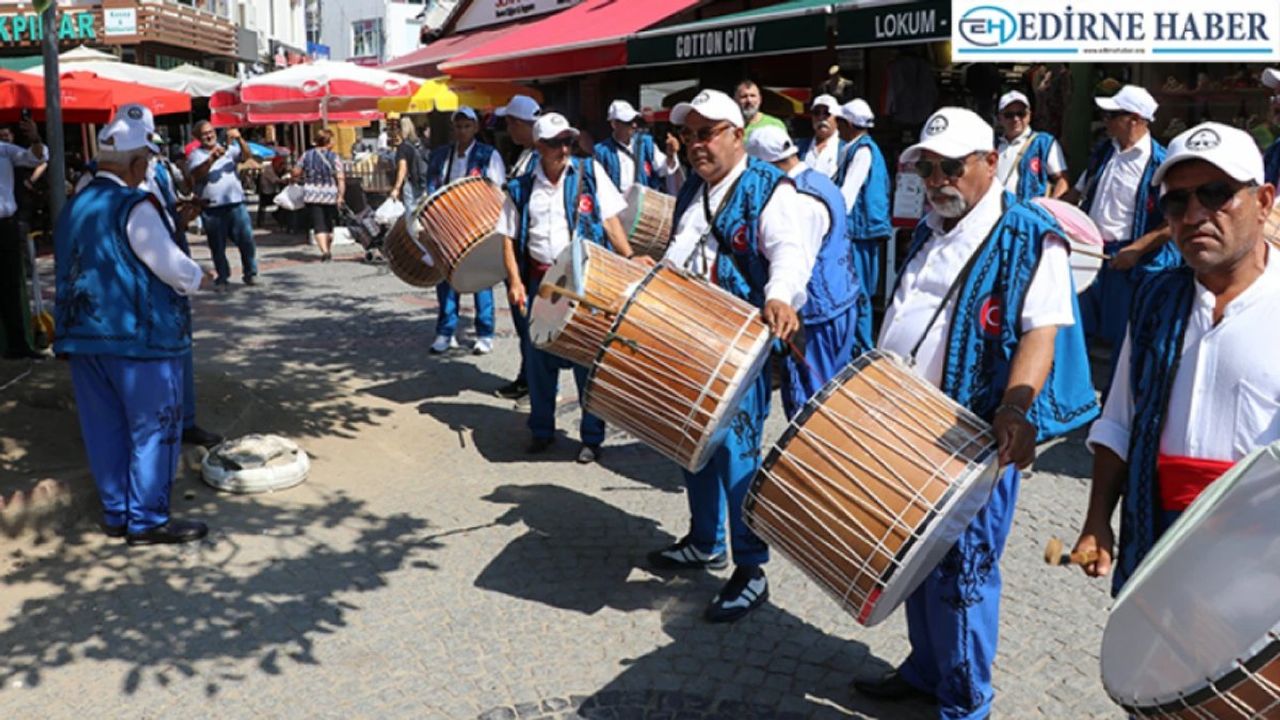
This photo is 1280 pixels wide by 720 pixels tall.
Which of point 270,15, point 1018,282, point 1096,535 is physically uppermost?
point 270,15

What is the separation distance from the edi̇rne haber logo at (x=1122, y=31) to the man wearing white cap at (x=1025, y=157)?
0.72 metres

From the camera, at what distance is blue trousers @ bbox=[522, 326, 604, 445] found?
6.86 metres

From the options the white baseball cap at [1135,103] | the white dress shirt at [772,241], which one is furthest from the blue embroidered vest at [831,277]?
the white baseball cap at [1135,103]

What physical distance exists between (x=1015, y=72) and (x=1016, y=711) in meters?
8.54

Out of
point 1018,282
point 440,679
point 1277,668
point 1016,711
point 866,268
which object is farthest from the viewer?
point 866,268

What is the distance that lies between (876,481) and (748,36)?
6.82m

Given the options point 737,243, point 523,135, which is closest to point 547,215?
point 523,135

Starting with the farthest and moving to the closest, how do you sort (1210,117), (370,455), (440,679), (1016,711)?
(1210,117), (370,455), (440,679), (1016,711)

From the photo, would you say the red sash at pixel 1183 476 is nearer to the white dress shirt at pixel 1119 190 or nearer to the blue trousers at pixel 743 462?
the blue trousers at pixel 743 462

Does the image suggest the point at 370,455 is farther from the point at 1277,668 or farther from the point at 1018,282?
the point at 1277,668

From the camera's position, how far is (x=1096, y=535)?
2.91 m

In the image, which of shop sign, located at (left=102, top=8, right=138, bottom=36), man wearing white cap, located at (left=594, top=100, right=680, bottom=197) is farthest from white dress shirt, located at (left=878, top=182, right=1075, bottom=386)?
shop sign, located at (left=102, top=8, right=138, bottom=36)

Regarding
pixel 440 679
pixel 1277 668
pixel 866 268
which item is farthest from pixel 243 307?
pixel 1277 668

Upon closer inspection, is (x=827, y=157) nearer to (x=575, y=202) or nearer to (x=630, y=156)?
(x=630, y=156)
